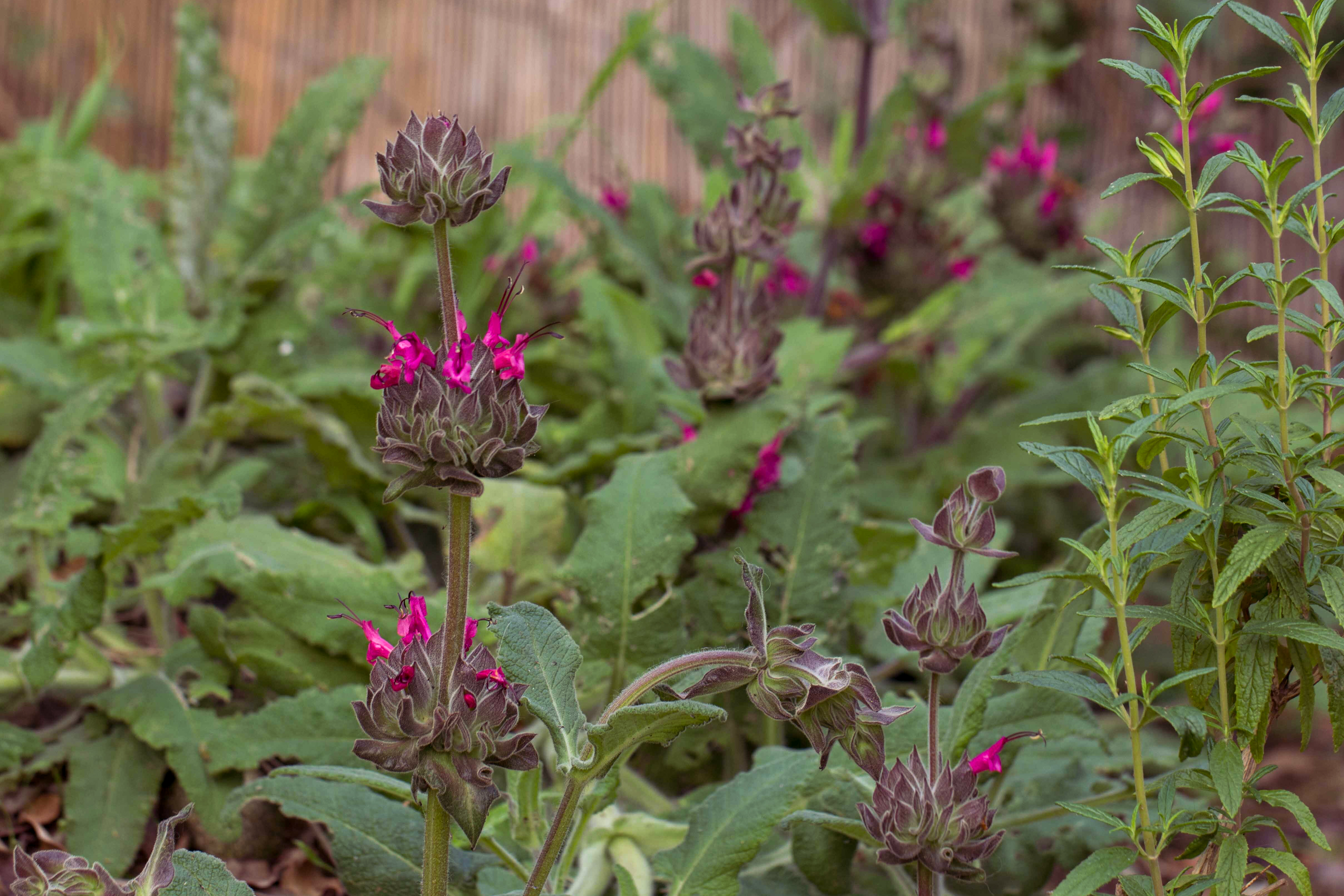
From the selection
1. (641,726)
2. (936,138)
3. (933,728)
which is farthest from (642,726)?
(936,138)

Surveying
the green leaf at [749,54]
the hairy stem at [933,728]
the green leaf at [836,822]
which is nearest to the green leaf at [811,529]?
the green leaf at [836,822]

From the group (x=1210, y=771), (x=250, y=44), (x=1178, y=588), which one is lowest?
(x=1210, y=771)

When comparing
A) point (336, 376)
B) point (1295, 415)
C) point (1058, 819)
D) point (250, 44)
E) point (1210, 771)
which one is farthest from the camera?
point (250, 44)

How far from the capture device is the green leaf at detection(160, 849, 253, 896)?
30.5 inches

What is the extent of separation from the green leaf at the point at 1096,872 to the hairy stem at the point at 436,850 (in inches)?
16.6

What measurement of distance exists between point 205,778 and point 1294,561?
104cm

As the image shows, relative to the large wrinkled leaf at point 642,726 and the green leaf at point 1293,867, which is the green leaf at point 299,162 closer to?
the large wrinkled leaf at point 642,726

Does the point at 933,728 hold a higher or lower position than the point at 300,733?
higher

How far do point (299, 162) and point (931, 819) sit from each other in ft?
5.69

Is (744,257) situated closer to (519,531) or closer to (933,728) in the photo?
(519,531)

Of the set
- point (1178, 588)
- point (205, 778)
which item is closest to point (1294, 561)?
point (1178, 588)

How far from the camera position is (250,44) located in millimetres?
3275

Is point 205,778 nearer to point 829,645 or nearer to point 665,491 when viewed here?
point 665,491

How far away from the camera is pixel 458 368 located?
72cm
